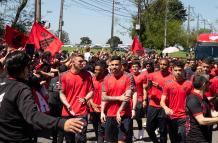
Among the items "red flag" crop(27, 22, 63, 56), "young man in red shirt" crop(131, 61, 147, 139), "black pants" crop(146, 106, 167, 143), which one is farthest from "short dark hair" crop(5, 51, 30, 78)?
"red flag" crop(27, 22, 63, 56)

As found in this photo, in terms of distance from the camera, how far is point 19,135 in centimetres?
453

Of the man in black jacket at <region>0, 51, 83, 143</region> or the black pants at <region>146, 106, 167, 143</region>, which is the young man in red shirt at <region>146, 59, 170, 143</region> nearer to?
the black pants at <region>146, 106, 167, 143</region>

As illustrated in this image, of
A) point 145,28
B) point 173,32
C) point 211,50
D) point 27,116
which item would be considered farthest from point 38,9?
point 173,32

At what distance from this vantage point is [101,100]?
928cm

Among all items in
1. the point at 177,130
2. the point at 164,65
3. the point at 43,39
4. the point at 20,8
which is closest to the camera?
the point at 177,130

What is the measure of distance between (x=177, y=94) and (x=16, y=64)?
4878 millimetres

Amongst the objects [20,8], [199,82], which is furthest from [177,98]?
[20,8]

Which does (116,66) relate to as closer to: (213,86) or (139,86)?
(213,86)

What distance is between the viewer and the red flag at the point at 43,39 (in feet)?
43.0

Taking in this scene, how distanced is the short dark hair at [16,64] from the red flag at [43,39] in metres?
8.46

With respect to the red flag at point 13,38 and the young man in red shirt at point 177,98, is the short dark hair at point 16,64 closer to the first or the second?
the young man in red shirt at point 177,98

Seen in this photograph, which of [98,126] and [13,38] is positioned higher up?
[13,38]

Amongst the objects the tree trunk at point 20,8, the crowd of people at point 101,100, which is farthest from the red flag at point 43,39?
the tree trunk at point 20,8

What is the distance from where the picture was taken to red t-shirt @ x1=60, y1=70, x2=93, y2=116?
28.1ft
